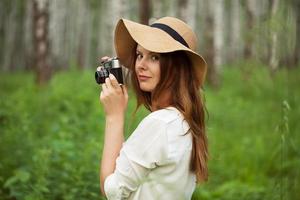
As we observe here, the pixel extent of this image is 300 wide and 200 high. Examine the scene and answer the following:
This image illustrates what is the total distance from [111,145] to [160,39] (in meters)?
0.53

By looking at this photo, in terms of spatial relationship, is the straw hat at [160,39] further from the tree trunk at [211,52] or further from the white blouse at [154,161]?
the tree trunk at [211,52]

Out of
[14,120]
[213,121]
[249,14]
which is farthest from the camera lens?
[249,14]

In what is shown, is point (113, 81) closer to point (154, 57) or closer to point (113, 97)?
point (113, 97)

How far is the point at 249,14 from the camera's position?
16.3 meters

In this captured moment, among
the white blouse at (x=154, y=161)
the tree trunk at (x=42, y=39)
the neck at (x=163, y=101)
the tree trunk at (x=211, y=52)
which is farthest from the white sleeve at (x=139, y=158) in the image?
the tree trunk at (x=211, y=52)

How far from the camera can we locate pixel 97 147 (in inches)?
198

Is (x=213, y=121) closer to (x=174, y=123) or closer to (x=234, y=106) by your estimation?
(x=234, y=106)

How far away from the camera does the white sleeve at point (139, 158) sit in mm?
2436

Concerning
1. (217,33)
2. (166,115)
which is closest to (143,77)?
(166,115)

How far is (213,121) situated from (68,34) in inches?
1036

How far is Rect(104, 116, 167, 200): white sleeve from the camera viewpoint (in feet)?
7.99

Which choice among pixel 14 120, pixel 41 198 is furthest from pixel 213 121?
pixel 41 198

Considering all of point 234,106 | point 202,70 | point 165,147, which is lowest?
point 234,106

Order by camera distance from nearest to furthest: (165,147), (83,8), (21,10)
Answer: (165,147), (83,8), (21,10)
